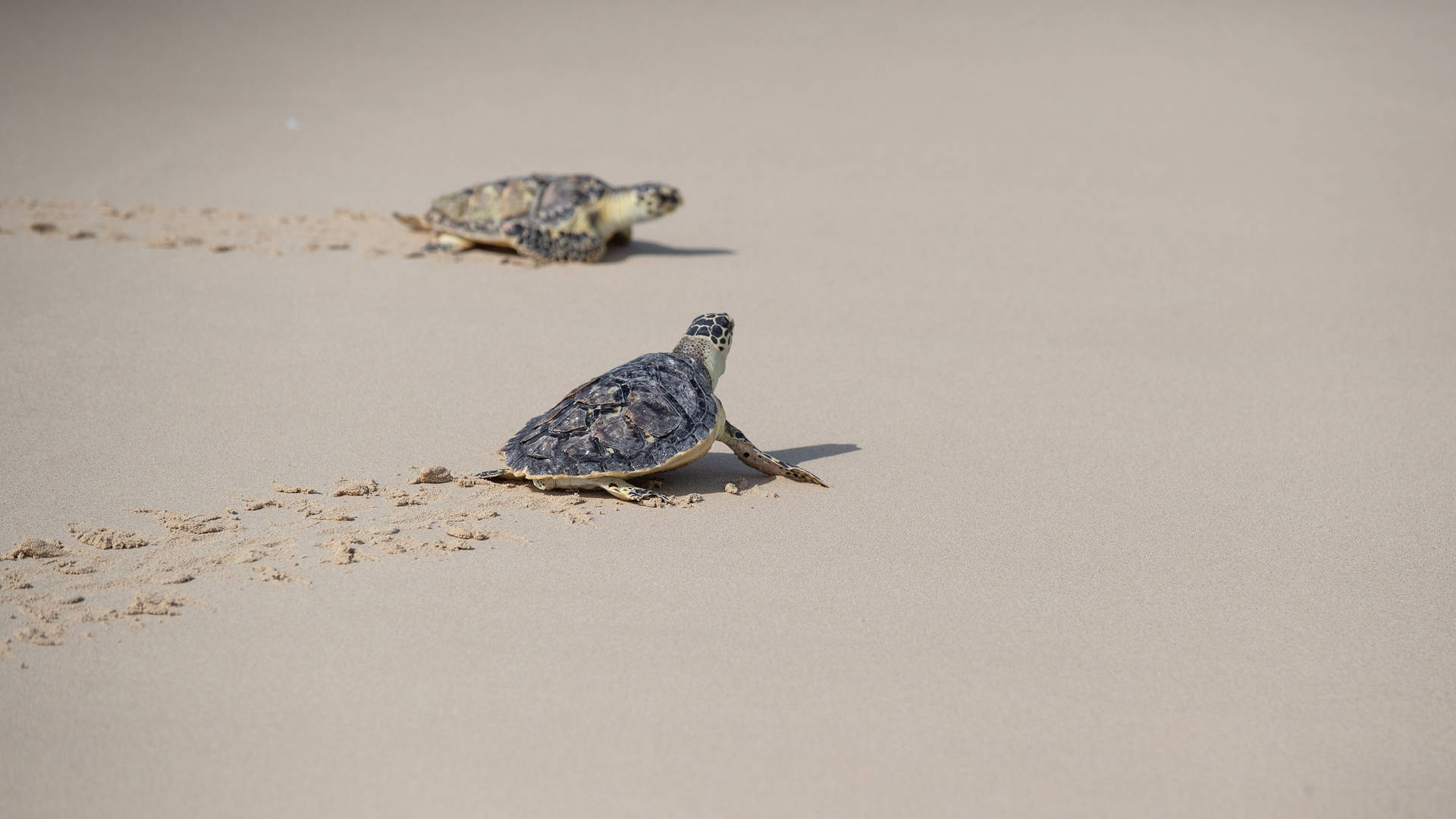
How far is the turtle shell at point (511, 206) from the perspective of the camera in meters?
9.58

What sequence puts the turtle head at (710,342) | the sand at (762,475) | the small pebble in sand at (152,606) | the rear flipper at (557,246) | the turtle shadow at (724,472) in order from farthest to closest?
the rear flipper at (557,246), the turtle head at (710,342), the turtle shadow at (724,472), the small pebble in sand at (152,606), the sand at (762,475)

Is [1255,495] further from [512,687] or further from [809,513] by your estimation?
[512,687]

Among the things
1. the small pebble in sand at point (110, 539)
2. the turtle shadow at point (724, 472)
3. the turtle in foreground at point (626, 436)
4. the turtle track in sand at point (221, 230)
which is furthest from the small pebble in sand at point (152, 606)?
the turtle track in sand at point (221, 230)

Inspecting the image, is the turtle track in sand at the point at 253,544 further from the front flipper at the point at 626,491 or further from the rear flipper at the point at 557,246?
the rear flipper at the point at 557,246

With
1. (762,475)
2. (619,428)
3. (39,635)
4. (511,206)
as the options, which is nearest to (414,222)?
(511,206)

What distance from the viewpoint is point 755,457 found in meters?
5.25

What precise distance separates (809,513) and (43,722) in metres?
2.87

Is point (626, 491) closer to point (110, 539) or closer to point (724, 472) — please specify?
point (724, 472)

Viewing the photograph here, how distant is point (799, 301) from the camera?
847 centimetres

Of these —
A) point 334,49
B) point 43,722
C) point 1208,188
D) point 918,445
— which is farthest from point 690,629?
point 334,49

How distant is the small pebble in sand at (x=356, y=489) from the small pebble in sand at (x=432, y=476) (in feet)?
0.59

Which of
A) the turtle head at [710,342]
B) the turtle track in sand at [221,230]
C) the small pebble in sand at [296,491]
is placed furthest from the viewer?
the turtle track in sand at [221,230]

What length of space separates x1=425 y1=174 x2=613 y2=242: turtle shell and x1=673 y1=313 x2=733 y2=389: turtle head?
13.6 ft

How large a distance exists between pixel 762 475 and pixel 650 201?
4.90 m
